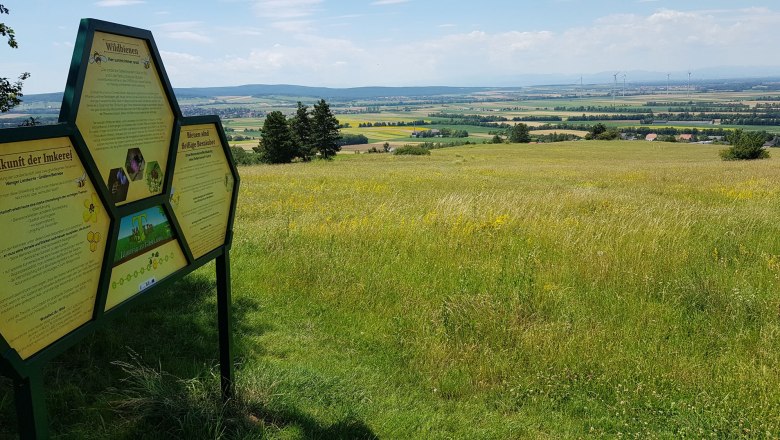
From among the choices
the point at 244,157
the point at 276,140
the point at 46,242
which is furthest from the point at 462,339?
the point at 244,157

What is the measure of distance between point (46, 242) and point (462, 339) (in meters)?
3.89

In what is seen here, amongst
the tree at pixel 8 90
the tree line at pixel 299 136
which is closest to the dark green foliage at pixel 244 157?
the tree line at pixel 299 136

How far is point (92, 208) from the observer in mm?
2617

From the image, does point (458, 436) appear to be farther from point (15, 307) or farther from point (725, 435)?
point (15, 307)

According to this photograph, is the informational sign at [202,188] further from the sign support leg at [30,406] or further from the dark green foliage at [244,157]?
the dark green foliage at [244,157]

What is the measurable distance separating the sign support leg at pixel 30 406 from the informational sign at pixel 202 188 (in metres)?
1.32

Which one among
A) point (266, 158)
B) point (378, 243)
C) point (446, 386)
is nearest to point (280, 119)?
point (266, 158)

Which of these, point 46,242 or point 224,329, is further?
point 224,329

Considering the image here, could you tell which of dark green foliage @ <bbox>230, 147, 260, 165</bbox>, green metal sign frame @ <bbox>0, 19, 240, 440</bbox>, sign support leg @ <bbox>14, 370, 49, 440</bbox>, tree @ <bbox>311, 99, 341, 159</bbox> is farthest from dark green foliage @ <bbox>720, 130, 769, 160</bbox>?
sign support leg @ <bbox>14, 370, 49, 440</bbox>

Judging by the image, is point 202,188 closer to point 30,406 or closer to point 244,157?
point 30,406

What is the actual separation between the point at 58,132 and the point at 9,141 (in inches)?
9.7

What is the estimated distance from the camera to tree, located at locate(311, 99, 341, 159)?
197ft

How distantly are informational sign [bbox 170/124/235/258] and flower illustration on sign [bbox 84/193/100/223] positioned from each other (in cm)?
71

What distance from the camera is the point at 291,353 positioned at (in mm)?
5137
